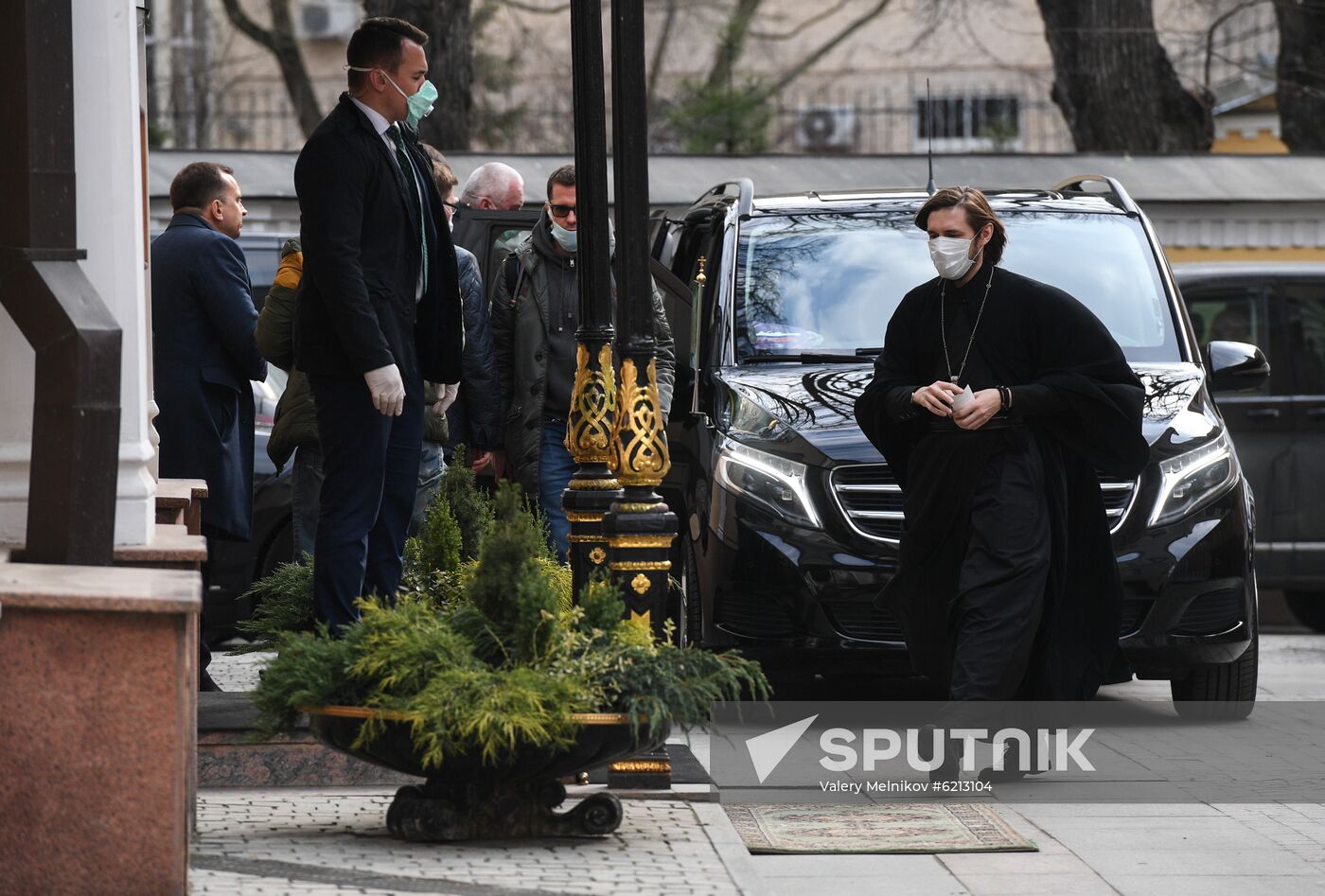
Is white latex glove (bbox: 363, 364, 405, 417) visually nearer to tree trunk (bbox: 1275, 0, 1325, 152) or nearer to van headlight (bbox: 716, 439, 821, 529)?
van headlight (bbox: 716, 439, 821, 529)

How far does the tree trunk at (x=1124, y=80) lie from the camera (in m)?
20.1

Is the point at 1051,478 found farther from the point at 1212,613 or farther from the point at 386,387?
the point at 386,387

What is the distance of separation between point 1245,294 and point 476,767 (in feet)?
27.9

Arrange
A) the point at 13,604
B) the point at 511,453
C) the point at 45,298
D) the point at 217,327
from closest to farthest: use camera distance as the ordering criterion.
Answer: the point at 13,604
the point at 45,298
the point at 217,327
the point at 511,453

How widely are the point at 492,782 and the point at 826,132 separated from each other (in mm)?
32540

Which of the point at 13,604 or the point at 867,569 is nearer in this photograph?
the point at 13,604

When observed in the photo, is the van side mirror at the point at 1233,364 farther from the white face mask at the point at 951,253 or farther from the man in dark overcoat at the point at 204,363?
the man in dark overcoat at the point at 204,363

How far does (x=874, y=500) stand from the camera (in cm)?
809

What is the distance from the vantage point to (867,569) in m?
7.99

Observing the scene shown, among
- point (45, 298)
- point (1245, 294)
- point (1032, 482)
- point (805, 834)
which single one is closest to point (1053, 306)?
point (1032, 482)

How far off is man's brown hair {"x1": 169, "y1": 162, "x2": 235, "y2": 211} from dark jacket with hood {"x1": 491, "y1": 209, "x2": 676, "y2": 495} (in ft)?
4.35

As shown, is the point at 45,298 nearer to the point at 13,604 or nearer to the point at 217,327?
the point at 13,604

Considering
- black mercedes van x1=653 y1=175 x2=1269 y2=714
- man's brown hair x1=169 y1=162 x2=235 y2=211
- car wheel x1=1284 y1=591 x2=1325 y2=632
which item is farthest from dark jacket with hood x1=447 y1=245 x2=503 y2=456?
car wheel x1=1284 y1=591 x2=1325 y2=632

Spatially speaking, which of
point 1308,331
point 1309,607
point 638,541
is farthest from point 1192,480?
point 1309,607
